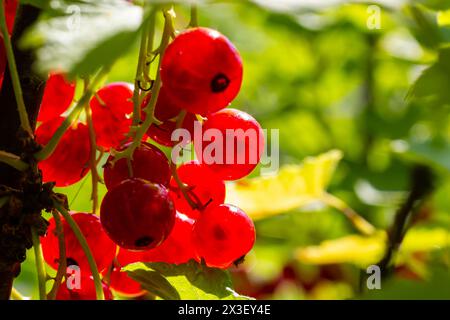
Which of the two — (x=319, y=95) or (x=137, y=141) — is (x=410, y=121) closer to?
(x=319, y=95)

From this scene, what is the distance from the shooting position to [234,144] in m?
1.02

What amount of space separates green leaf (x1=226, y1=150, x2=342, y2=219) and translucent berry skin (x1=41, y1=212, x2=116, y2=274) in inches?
33.4

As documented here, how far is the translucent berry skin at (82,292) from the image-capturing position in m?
1.01

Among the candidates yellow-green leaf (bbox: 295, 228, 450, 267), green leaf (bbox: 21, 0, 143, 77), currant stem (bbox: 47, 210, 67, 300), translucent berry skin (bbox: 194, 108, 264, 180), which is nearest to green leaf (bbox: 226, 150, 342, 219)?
yellow-green leaf (bbox: 295, 228, 450, 267)

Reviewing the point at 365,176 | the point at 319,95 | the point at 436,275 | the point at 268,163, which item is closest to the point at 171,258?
the point at 436,275

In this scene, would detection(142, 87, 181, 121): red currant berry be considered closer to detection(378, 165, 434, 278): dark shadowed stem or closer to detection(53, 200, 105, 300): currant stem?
detection(53, 200, 105, 300): currant stem

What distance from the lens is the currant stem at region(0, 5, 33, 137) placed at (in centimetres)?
88

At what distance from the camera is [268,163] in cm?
221

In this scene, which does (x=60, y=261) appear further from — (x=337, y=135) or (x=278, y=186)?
(x=337, y=135)

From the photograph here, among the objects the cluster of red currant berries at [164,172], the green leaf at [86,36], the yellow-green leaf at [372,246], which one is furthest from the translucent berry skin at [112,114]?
the yellow-green leaf at [372,246]

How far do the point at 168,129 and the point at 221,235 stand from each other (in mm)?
153

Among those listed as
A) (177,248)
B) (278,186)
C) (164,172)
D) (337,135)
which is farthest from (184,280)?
(337,135)

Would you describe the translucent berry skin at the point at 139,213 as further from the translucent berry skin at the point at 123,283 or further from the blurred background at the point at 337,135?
the blurred background at the point at 337,135

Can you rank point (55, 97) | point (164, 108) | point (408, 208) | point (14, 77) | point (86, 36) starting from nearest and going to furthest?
point (86, 36)
point (14, 77)
point (164, 108)
point (55, 97)
point (408, 208)
